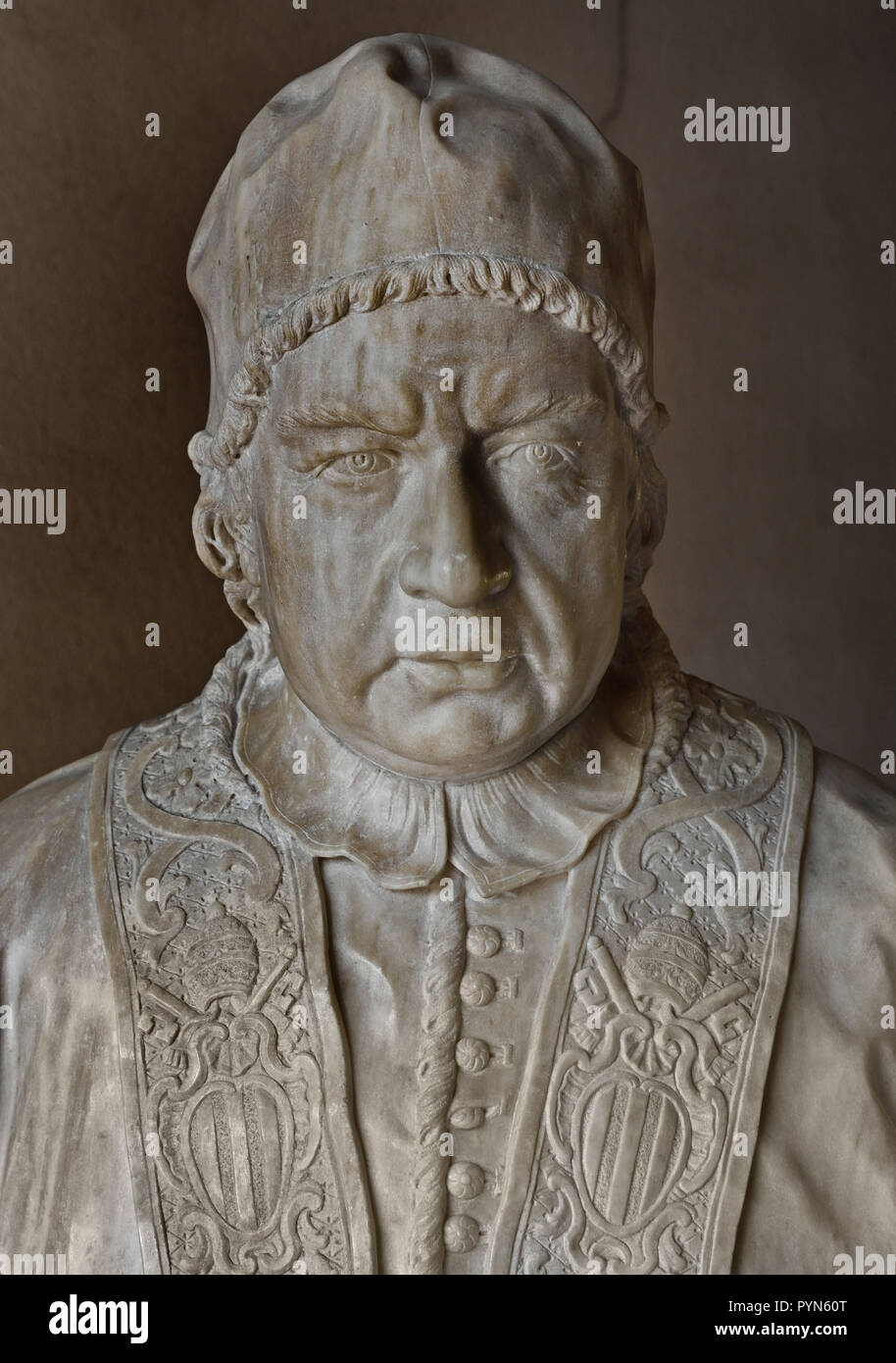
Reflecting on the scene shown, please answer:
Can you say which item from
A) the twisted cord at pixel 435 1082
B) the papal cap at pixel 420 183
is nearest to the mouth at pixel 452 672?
the twisted cord at pixel 435 1082

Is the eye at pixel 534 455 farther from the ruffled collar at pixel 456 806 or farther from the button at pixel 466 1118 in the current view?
the button at pixel 466 1118

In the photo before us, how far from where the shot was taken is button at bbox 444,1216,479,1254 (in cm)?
270

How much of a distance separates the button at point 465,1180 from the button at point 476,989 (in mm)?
194

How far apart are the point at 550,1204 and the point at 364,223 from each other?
119cm

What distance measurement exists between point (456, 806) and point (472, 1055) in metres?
0.31

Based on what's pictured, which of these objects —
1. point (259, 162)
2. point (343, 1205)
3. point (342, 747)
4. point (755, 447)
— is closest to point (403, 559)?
point (342, 747)

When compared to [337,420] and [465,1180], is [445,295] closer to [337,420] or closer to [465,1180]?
[337,420]

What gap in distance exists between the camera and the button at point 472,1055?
2.73 m

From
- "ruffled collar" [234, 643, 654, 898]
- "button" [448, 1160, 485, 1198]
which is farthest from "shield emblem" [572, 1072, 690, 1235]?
"ruffled collar" [234, 643, 654, 898]

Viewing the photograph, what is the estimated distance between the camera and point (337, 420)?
262 cm

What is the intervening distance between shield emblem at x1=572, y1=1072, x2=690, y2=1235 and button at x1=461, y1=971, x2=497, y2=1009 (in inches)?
6.5

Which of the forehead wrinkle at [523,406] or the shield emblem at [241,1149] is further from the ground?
the forehead wrinkle at [523,406]

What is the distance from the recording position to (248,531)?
2.90 meters

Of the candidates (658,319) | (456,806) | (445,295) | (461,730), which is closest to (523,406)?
(445,295)
